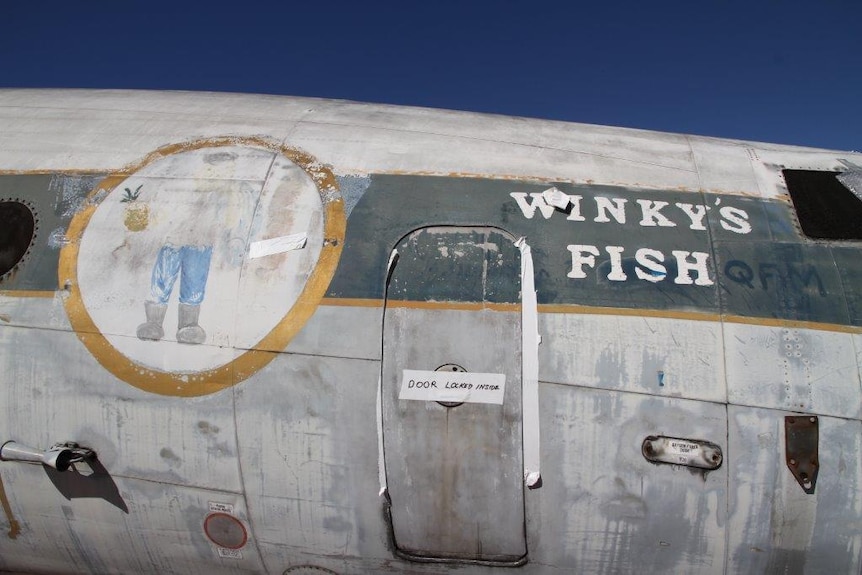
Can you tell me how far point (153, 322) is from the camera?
372cm

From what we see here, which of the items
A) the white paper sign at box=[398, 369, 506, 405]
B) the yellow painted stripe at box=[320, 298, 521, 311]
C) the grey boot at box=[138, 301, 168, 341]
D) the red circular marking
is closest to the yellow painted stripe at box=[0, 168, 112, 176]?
the grey boot at box=[138, 301, 168, 341]

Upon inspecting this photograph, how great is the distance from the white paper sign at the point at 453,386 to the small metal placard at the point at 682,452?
0.92 metres

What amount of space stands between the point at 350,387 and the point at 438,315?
687mm

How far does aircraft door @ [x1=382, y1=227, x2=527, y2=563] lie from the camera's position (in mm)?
3463

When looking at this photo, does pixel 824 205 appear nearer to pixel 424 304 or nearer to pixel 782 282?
pixel 782 282

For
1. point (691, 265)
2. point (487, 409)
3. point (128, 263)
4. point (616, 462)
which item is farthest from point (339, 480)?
point (691, 265)

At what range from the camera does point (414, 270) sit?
3672mm

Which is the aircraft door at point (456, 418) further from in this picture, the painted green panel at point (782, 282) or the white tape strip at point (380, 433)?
the painted green panel at point (782, 282)

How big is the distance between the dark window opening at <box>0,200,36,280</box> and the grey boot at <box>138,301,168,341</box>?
43.7 inches

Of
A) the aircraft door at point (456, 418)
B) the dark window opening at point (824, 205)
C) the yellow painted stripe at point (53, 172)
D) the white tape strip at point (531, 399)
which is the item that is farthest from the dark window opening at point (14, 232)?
the dark window opening at point (824, 205)

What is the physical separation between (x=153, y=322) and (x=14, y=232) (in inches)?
53.8

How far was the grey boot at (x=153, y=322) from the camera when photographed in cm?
370

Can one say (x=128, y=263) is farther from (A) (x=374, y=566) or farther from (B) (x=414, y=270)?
(A) (x=374, y=566)

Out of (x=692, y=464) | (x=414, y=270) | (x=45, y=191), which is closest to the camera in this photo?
(x=692, y=464)
